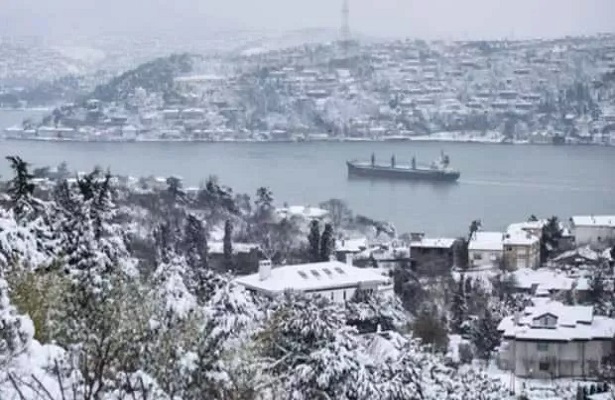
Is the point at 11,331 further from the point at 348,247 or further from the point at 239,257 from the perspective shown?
the point at 348,247

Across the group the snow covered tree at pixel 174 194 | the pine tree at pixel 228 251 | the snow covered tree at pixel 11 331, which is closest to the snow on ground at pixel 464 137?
the snow covered tree at pixel 174 194

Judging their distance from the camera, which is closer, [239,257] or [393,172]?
[239,257]

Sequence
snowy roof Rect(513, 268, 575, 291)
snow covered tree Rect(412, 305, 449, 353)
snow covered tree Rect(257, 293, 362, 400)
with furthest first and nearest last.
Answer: snowy roof Rect(513, 268, 575, 291), snow covered tree Rect(412, 305, 449, 353), snow covered tree Rect(257, 293, 362, 400)

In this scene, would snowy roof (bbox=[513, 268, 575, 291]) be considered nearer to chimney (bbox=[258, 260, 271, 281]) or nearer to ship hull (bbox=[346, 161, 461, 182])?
chimney (bbox=[258, 260, 271, 281])

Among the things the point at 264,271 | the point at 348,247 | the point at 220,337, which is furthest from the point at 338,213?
the point at 220,337

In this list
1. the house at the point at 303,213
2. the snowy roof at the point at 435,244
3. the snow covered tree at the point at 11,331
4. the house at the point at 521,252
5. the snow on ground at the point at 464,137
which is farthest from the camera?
the snow on ground at the point at 464,137

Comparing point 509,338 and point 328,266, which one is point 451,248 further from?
point 509,338

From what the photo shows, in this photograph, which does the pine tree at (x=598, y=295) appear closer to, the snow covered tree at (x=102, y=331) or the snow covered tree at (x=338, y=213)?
the snow covered tree at (x=338, y=213)

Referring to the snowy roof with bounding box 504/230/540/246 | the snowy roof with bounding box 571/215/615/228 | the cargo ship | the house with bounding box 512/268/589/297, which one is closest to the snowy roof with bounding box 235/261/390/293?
the house with bounding box 512/268/589/297
